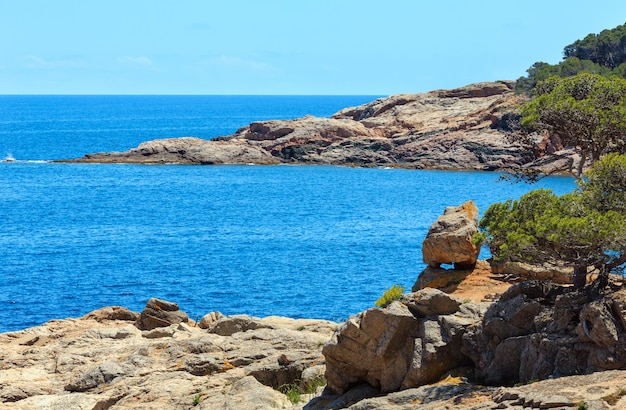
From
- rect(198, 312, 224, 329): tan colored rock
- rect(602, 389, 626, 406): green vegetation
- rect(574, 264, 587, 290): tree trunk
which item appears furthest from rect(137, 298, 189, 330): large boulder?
rect(602, 389, 626, 406): green vegetation

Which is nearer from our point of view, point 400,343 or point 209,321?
point 400,343

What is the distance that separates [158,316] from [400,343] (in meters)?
17.2

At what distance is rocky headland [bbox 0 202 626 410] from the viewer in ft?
69.3

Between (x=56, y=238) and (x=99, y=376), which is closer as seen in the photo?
(x=99, y=376)

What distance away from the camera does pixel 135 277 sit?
64188 millimetres

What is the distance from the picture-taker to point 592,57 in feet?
467

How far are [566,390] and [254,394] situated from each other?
9.10m

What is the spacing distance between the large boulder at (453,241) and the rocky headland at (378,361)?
6.77m

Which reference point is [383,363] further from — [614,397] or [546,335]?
[614,397]

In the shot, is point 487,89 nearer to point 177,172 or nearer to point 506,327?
point 177,172

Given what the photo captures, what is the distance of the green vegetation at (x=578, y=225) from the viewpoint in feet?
70.4

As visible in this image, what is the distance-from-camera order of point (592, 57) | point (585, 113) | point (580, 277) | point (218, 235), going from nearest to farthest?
point (580, 277) → point (585, 113) → point (218, 235) → point (592, 57)

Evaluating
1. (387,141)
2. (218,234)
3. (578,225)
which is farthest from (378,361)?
(387,141)

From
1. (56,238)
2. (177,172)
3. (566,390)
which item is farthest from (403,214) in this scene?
(566,390)
